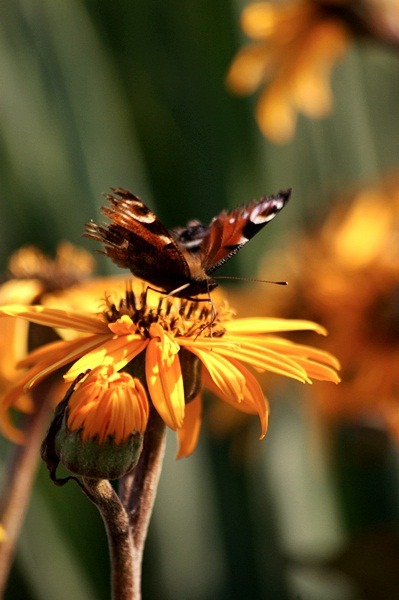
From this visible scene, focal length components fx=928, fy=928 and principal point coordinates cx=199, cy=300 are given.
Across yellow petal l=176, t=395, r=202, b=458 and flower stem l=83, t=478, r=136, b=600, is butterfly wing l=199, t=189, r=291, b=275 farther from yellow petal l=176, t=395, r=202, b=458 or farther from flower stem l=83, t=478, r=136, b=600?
flower stem l=83, t=478, r=136, b=600

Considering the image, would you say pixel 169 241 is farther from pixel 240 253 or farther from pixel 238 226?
pixel 240 253

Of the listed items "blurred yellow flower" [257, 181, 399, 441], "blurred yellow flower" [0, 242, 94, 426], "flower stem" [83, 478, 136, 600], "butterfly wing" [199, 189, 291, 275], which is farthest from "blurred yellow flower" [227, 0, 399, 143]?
"flower stem" [83, 478, 136, 600]

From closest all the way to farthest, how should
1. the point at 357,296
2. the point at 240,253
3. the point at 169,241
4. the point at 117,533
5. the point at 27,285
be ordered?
1. the point at 117,533
2. the point at 169,241
3. the point at 27,285
4. the point at 357,296
5. the point at 240,253

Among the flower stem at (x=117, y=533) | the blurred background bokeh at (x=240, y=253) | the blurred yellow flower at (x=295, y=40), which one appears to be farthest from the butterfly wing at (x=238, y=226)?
the blurred yellow flower at (x=295, y=40)

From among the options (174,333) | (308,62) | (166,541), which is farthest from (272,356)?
(166,541)

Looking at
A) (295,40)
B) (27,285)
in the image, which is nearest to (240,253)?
(295,40)

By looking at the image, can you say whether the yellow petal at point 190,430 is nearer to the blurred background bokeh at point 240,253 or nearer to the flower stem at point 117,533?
the flower stem at point 117,533

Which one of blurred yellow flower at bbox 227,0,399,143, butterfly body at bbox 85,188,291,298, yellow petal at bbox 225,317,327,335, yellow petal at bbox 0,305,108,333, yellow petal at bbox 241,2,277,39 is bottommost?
yellow petal at bbox 225,317,327,335
